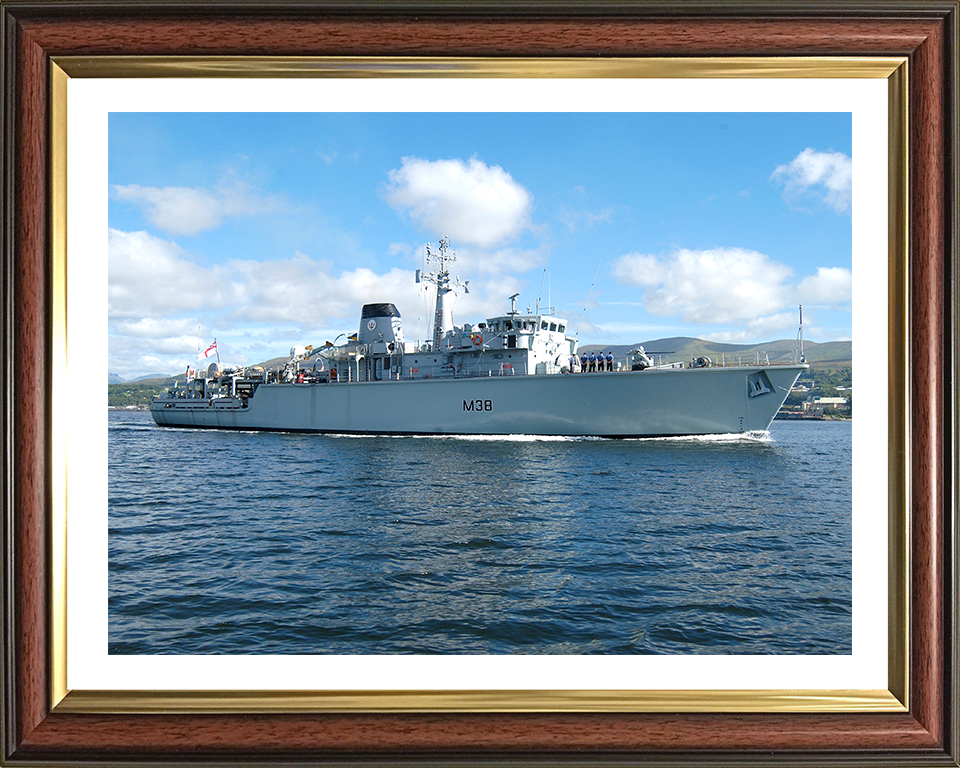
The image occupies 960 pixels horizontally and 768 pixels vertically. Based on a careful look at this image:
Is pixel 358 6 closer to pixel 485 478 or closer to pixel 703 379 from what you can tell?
pixel 485 478

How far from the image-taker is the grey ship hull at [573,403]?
2217cm

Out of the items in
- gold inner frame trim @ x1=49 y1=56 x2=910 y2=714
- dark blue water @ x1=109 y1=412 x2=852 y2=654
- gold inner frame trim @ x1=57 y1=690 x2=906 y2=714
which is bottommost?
dark blue water @ x1=109 y1=412 x2=852 y2=654

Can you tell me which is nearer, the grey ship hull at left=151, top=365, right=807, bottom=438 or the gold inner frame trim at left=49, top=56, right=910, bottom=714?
the gold inner frame trim at left=49, top=56, right=910, bottom=714

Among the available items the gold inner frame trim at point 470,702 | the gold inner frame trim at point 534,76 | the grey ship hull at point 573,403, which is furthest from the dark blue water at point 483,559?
the grey ship hull at point 573,403

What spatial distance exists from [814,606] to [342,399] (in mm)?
25760

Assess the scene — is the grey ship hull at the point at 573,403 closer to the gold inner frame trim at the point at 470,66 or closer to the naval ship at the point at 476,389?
the naval ship at the point at 476,389

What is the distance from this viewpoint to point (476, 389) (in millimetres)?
25000

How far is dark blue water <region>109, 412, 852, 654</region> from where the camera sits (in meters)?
4.07

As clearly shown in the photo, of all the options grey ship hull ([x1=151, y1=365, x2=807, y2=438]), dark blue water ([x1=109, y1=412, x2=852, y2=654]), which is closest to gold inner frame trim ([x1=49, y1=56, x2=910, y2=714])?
dark blue water ([x1=109, y1=412, x2=852, y2=654])

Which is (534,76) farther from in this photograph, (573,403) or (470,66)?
(573,403)

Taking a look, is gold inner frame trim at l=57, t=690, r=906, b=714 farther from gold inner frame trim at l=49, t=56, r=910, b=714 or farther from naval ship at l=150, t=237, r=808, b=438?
naval ship at l=150, t=237, r=808, b=438

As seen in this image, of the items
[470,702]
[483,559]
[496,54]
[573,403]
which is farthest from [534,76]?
[573,403]

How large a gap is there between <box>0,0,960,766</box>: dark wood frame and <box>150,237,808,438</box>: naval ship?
18.8 meters

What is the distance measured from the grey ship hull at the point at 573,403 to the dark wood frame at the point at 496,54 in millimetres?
20725
